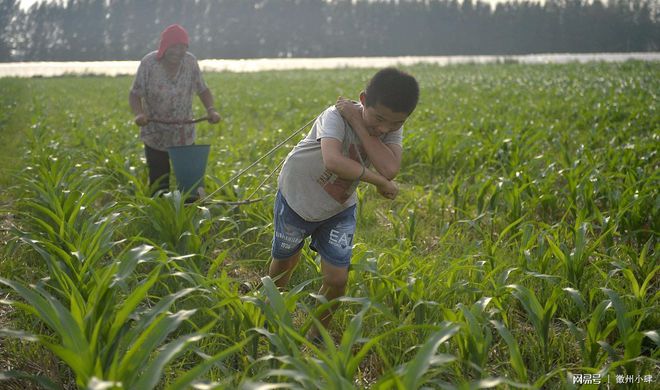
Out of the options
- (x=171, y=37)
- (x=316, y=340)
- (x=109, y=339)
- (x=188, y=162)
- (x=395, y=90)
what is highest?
(x=171, y=37)

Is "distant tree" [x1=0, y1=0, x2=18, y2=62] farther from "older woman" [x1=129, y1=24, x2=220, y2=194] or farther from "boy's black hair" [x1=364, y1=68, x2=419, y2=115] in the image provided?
"boy's black hair" [x1=364, y1=68, x2=419, y2=115]

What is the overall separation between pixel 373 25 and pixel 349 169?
81827mm

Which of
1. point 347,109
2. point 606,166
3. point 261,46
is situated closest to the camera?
point 347,109

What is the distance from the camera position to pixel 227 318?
2326 mm

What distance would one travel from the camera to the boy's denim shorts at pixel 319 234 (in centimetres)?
251

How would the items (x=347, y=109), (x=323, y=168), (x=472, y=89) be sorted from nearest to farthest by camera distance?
(x=347, y=109), (x=323, y=168), (x=472, y=89)

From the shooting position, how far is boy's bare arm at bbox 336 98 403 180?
230 cm

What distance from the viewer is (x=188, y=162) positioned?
4.14 meters

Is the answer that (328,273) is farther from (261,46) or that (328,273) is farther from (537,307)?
(261,46)

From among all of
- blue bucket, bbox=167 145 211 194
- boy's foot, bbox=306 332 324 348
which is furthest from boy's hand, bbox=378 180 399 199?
blue bucket, bbox=167 145 211 194

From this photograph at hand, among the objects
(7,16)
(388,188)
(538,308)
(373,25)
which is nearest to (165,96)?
(388,188)

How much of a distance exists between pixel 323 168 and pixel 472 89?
17.1 meters

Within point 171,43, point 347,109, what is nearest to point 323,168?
point 347,109

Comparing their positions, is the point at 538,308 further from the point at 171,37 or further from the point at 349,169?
the point at 171,37
